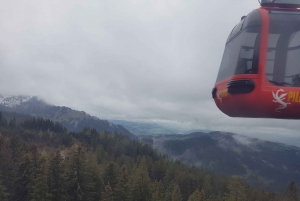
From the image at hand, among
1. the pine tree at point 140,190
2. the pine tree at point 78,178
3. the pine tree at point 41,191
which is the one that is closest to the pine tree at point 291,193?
the pine tree at point 140,190

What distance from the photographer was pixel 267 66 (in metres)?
9.95

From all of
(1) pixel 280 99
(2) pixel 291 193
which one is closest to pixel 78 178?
(1) pixel 280 99

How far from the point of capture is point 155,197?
42250 millimetres

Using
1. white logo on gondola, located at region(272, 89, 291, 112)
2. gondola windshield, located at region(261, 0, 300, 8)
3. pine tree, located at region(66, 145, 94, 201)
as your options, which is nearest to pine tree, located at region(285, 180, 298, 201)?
pine tree, located at region(66, 145, 94, 201)

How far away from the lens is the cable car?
9.59 m

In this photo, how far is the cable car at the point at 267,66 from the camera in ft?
31.4

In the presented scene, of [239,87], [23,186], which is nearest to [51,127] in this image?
[23,186]

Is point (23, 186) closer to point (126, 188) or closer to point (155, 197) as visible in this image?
point (126, 188)

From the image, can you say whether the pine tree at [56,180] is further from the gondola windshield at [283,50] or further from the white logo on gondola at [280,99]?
the gondola windshield at [283,50]

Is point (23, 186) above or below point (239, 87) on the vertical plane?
below

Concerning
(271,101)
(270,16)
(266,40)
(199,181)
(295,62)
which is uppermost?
(270,16)

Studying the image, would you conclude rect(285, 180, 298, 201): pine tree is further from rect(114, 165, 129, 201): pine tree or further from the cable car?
the cable car

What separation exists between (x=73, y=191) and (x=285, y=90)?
37.6m

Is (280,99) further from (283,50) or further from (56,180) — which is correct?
(56,180)
